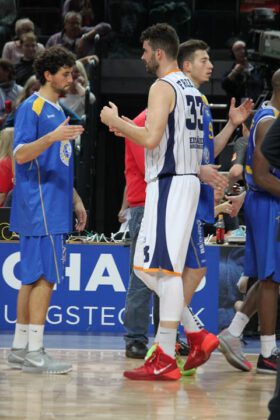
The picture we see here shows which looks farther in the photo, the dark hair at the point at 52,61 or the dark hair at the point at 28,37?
the dark hair at the point at 28,37

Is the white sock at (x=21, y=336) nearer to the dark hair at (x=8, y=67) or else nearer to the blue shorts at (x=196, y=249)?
the blue shorts at (x=196, y=249)

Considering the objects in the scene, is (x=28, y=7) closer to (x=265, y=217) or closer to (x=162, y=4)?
(x=162, y=4)

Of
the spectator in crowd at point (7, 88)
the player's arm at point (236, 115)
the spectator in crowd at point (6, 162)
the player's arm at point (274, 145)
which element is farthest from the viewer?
the spectator in crowd at point (7, 88)

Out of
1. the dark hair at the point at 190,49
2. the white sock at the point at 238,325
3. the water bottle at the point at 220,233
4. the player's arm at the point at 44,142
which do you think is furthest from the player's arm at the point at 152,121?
the water bottle at the point at 220,233

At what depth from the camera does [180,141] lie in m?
5.89

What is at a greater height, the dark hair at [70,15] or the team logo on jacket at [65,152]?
the team logo on jacket at [65,152]

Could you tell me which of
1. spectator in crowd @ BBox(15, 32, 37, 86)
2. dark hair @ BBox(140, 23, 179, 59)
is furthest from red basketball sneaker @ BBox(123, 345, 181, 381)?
spectator in crowd @ BBox(15, 32, 37, 86)

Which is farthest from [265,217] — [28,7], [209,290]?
[28,7]

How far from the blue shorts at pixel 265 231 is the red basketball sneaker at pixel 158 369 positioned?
0.85 metres

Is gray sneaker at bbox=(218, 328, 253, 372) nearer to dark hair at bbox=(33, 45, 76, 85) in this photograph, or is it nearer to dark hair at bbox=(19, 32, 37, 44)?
dark hair at bbox=(33, 45, 76, 85)

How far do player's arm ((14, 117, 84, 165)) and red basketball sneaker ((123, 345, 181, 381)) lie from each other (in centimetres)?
129

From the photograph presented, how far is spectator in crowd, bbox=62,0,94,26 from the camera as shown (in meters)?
13.5

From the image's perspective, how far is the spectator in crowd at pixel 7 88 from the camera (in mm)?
11742

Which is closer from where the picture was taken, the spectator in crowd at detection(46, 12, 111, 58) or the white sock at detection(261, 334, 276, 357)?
the white sock at detection(261, 334, 276, 357)
